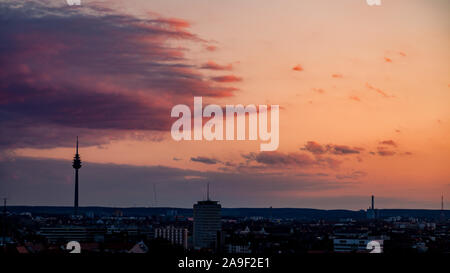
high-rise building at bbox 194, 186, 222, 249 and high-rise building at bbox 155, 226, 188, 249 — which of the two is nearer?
high-rise building at bbox 155, 226, 188, 249

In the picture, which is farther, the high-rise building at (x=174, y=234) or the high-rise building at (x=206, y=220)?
the high-rise building at (x=206, y=220)

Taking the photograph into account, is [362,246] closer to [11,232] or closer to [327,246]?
[327,246]

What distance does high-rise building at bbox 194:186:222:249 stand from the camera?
582ft

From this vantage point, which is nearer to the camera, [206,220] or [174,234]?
[174,234]

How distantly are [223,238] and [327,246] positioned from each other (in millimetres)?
29086

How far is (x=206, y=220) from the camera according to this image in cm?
18462

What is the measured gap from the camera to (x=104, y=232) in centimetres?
18238

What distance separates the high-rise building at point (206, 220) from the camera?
582 feet

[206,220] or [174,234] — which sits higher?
[206,220]
